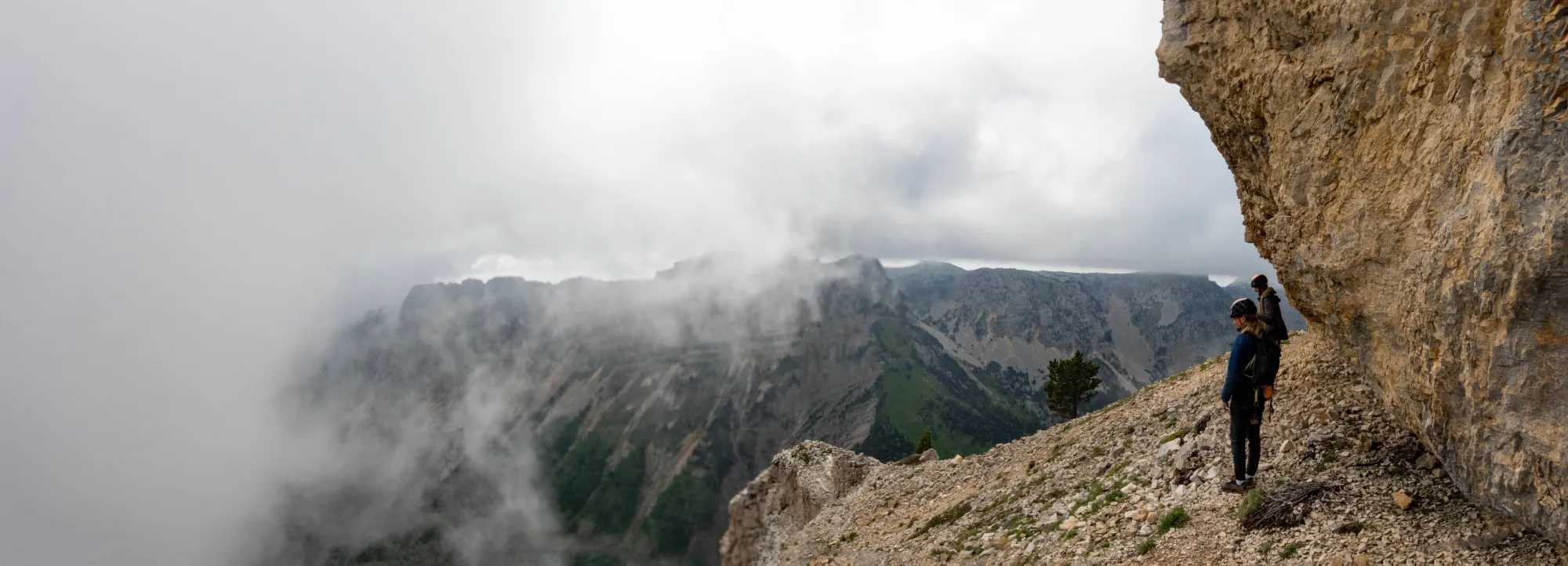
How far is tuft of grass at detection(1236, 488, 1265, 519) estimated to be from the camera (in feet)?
37.3

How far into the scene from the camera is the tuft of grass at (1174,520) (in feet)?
41.6

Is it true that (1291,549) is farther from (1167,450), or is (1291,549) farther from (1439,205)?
(1167,450)

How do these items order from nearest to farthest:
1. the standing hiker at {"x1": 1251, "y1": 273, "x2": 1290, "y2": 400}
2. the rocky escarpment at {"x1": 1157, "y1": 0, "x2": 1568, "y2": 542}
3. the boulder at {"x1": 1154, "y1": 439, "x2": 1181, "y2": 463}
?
the rocky escarpment at {"x1": 1157, "y1": 0, "x2": 1568, "y2": 542} → the standing hiker at {"x1": 1251, "y1": 273, "x2": 1290, "y2": 400} → the boulder at {"x1": 1154, "y1": 439, "x2": 1181, "y2": 463}

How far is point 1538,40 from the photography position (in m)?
7.46

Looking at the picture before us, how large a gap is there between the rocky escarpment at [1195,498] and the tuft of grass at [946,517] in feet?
0.22

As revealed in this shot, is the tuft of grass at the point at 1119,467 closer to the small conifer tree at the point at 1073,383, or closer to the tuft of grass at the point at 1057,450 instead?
the tuft of grass at the point at 1057,450

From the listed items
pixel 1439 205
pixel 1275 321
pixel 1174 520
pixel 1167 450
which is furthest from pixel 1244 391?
pixel 1167 450

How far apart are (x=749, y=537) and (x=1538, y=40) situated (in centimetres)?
5653

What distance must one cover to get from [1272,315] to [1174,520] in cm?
457

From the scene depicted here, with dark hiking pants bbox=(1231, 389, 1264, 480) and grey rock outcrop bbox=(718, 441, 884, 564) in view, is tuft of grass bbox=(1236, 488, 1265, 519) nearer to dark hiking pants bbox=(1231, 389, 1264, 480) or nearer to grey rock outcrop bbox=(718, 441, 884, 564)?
dark hiking pants bbox=(1231, 389, 1264, 480)

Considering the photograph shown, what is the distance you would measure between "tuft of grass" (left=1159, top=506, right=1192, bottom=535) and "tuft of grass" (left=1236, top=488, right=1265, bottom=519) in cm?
108

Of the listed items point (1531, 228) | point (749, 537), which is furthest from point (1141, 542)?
point (749, 537)

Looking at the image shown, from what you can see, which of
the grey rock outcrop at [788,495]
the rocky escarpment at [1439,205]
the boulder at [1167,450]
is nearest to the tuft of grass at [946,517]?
the boulder at [1167,450]

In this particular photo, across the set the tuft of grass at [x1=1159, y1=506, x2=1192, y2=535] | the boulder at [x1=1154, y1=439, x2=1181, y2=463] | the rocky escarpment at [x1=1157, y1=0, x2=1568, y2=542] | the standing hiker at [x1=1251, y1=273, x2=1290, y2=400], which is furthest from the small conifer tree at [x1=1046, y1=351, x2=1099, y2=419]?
the rocky escarpment at [x1=1157, y1=0, x2=1568, y2=542]
